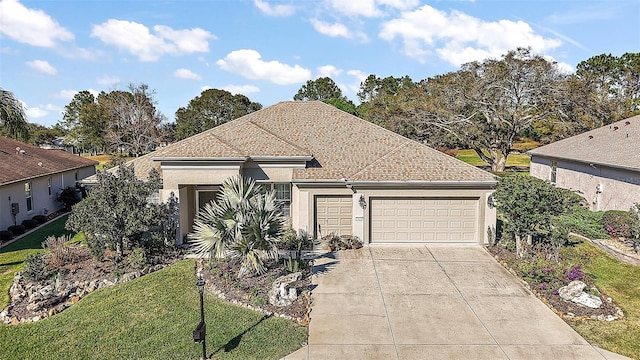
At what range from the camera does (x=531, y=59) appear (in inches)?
1419

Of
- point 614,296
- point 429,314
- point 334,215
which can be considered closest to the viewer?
point 429,314

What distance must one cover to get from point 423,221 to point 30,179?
19.7 metres

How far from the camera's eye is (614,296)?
10945 mm

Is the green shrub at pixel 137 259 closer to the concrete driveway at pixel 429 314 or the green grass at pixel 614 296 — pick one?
the concrete driveway at pixel 429 314

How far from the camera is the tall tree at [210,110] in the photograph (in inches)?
2453

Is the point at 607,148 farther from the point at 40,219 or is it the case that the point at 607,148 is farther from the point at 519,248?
the point at 40,219

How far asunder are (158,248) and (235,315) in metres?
5.95

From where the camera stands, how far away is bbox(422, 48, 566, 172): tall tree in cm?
3559

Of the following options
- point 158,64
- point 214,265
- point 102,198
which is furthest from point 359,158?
point 158,64

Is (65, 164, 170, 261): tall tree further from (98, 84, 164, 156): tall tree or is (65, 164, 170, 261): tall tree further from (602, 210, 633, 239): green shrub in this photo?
(98, 84, 164, 156): tall tree

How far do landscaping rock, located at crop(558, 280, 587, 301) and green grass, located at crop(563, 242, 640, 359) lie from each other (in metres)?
1.00


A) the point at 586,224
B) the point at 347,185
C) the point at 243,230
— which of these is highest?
the point at 347,185

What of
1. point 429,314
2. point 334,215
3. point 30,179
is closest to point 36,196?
point 30,179

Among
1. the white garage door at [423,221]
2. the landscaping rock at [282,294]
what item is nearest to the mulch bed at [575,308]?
the white garage door at [423,221]
